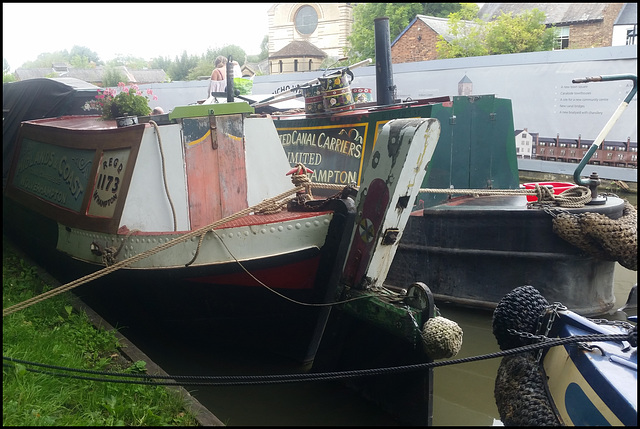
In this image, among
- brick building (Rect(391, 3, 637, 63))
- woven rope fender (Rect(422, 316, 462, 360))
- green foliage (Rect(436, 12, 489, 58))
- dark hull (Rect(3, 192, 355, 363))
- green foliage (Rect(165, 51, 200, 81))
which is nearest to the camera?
woven rope fender (Rect(422, 316, 462, 360))

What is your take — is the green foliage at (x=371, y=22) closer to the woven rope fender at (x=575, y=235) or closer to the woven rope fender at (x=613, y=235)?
the woven rope fender at (x=575, y=235)

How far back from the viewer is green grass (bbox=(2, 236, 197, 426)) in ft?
10.7

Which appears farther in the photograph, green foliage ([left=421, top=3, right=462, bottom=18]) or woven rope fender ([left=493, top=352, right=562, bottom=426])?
green foliage ([left=421, top=3, right=462, bottom=18])

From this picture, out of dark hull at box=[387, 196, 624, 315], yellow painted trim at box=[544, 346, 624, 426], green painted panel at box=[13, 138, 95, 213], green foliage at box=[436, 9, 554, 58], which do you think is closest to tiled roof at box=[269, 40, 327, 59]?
green foliage at box=[436, 9, 554, 58]

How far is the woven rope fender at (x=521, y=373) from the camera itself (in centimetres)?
321

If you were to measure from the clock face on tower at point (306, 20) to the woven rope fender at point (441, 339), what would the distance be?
3946 cm

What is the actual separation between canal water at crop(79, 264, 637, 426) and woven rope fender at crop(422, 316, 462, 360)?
31.1 inches

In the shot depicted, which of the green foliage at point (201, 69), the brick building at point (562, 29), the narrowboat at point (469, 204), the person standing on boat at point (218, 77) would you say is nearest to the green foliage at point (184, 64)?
the green foliage at point (201, 69)

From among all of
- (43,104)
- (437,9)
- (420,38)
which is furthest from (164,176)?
(437,9)

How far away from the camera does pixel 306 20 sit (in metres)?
41.3

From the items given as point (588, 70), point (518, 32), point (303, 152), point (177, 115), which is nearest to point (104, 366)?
point (177, 115)

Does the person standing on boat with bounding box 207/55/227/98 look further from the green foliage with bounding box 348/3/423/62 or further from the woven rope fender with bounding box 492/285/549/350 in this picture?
the green foliage with bounding box 348/3/423/62

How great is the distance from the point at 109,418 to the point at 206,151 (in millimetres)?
2499

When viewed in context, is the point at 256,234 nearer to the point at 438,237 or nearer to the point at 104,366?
the point at 104,366
